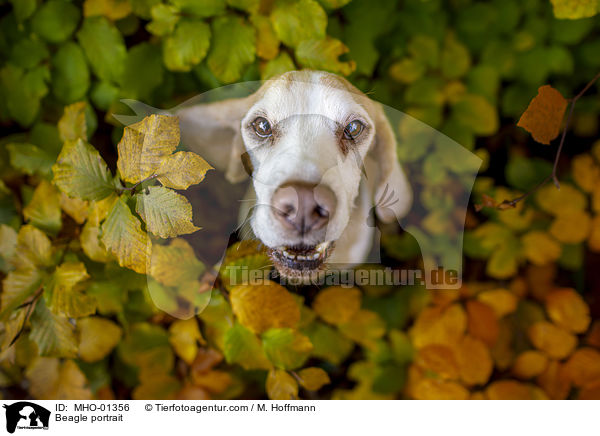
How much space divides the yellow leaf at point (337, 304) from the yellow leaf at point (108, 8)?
83 cm

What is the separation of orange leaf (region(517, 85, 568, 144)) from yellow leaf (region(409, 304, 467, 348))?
0.55 m

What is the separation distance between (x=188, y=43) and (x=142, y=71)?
14 centimetres

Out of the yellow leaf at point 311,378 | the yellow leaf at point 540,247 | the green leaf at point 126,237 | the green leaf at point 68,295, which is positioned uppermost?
the green leaf at point 126,237

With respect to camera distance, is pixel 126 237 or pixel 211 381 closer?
pixel 126 237

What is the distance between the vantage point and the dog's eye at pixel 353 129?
735 millimetres

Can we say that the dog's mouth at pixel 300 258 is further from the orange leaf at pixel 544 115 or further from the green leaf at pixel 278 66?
the orange leaf at pixel 544 115

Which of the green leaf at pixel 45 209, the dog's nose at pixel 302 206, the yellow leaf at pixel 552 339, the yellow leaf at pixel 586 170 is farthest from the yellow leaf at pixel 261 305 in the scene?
the yellow leaf at pixel 586 170

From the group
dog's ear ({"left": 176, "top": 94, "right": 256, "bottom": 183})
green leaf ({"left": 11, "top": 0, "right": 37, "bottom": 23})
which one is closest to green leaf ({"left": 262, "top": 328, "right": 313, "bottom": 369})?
dog's ear ({"left": 176, "top": 94, "right": 256, "bottom": 183})

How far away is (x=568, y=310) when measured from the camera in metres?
1.01

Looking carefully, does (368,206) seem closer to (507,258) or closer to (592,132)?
(507,258)

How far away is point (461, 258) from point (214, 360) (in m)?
0.75

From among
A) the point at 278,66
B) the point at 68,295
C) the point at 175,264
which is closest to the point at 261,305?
the point at 175,264
